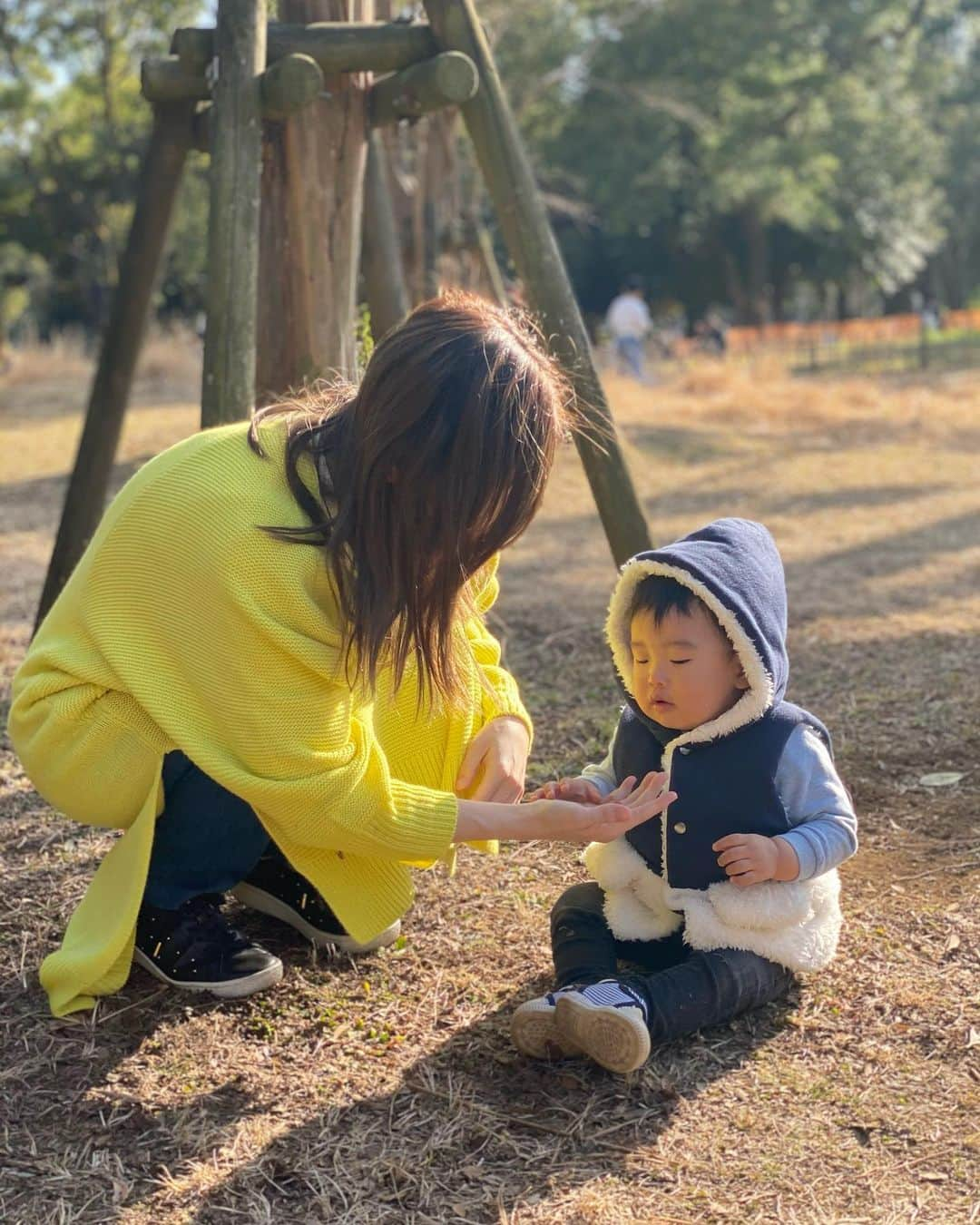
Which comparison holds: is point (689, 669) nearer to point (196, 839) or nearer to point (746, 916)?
point (746, 916)

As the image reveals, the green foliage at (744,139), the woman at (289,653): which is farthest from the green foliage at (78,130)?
the woman at (289,653)

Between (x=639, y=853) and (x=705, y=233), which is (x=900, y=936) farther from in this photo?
(x=705, y=233)

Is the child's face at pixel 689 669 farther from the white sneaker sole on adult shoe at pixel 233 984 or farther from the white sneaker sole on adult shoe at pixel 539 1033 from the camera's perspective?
the white sneaker sole on adult shoe at pixel 233 984

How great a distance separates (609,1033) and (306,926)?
0.77 metres

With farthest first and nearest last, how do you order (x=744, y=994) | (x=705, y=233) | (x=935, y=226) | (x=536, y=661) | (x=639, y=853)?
1. (x=935, y=226)
2. (x=705, y=233)
3. (x=536, y=661)
4. (x=639, y=853)
5. (x=744, y=994)

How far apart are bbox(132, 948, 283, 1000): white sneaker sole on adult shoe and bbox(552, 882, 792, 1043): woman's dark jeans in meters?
0.50

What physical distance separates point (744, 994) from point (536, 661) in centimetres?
245

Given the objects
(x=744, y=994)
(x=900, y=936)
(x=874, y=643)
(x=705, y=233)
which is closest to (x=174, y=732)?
(x=744, y=994)

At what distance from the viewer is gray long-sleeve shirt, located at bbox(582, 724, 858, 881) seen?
7.83 feet

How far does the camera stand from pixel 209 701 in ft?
7.48

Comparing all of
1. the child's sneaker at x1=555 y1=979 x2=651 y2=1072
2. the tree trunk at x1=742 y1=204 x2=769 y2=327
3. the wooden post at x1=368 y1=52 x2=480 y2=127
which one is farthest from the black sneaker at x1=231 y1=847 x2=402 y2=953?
the tree trunk at x1=742 y1=204 x2=769 y2=327

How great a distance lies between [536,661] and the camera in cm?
480

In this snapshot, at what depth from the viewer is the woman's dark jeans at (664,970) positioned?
2.34m

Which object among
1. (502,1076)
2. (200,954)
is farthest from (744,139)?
(502,1076)
